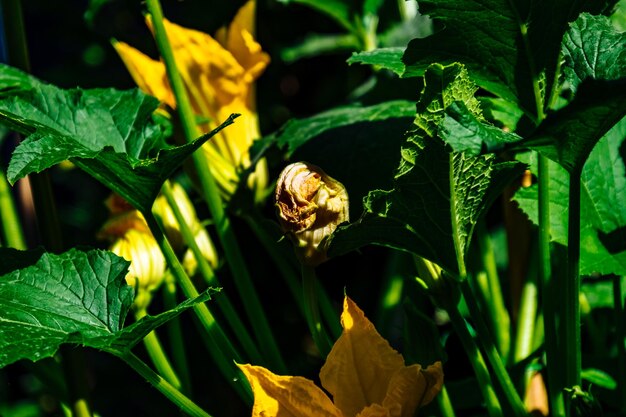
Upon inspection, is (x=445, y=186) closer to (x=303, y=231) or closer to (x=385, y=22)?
(x=303, y=231)

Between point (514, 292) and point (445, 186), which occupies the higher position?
point (445, 186)

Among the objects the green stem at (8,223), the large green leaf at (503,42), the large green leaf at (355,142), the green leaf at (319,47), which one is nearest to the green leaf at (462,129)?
the large green leaf at (503,42)

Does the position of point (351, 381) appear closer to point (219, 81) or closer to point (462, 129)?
point (462, 129)

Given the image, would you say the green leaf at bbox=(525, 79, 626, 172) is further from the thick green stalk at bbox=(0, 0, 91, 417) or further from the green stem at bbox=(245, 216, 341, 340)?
the thick green stalk at bbox=(0, 0, 91, 417)

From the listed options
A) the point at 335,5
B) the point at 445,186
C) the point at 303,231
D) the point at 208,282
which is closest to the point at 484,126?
the point at 445,186

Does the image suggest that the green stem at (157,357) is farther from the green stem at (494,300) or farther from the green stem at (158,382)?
the green stem at (494,300)

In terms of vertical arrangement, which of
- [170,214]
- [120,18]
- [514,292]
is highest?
[120,18]

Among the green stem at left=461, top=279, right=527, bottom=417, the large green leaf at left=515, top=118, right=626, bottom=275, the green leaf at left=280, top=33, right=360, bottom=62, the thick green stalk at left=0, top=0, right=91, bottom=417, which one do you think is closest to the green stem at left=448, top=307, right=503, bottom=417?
the green stem at left=461, top=279, right=527, bottom=417

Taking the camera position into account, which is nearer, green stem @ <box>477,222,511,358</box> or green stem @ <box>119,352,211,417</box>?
green stem @ <box>119,352,211,417</box>
